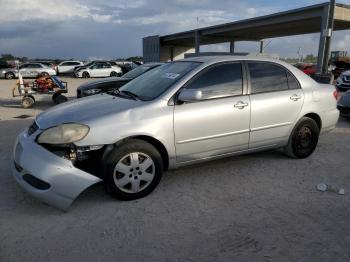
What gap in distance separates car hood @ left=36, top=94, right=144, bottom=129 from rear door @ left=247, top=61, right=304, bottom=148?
1.60 metres

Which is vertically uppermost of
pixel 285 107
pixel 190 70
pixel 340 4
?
pixel 340 4

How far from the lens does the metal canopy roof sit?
24.2 meters

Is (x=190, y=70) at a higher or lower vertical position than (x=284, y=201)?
higher

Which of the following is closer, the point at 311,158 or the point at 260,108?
the point at 260,108

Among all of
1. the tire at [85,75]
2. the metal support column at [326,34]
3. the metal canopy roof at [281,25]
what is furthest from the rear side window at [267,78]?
the tire at [85,75]

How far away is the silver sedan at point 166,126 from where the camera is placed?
3.41m

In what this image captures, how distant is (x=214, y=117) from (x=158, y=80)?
3.04ft

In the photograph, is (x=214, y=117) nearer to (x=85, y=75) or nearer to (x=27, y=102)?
(x=27, y=102)

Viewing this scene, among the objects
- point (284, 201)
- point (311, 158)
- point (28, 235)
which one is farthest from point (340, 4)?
point (28, 235)

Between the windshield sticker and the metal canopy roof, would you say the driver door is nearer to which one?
the windshield sticker

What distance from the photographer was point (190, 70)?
4113mm

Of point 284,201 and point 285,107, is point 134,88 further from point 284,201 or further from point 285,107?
point 284,201

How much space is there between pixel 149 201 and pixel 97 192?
67cm

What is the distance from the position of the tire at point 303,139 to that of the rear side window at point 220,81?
1.23 metres
